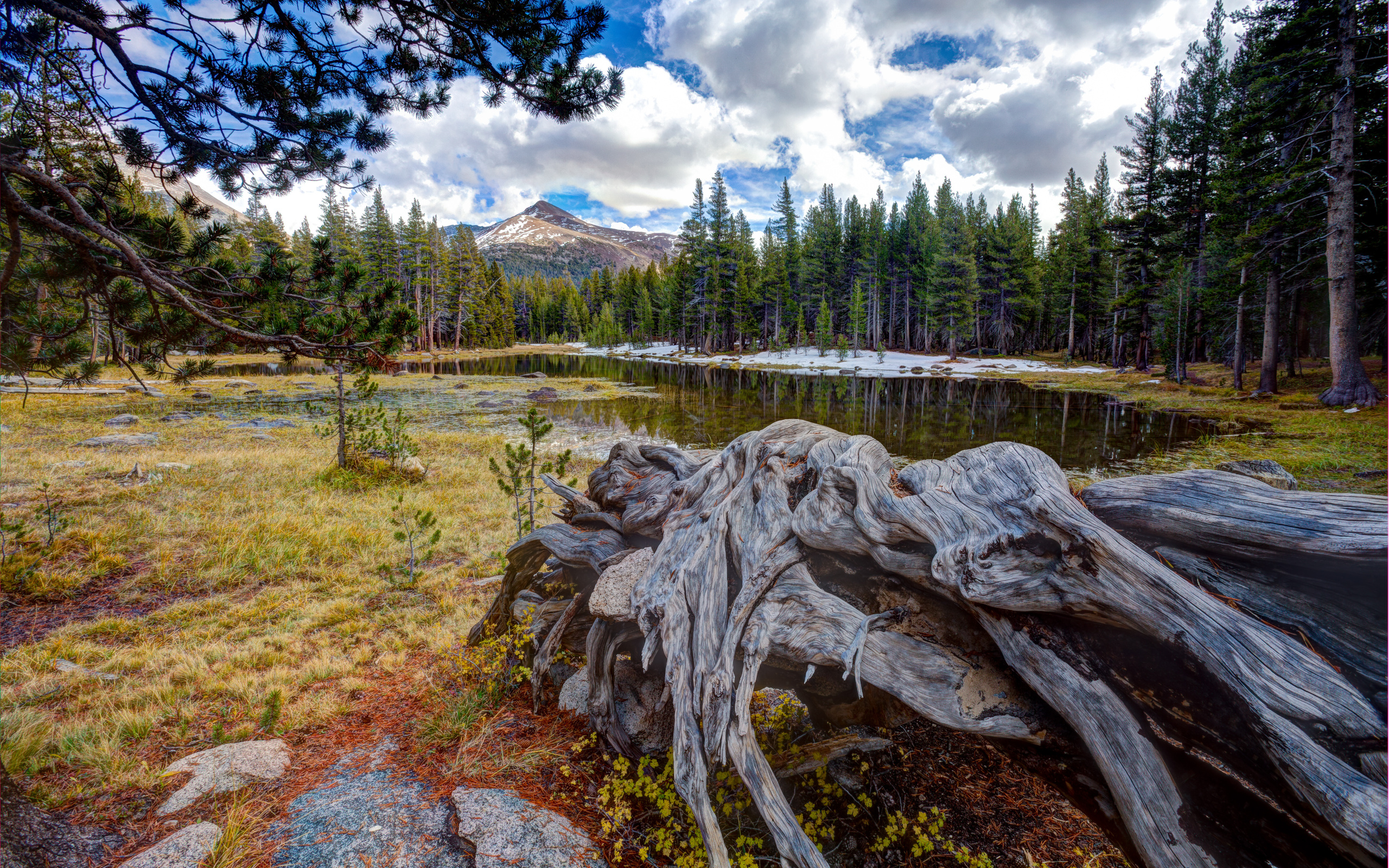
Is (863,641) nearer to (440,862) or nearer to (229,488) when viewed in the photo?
(440,862)

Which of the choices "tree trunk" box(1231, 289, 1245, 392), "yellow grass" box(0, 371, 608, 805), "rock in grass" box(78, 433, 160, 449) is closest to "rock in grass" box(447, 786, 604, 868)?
"yellow grass" box(0, 371, 608, 805)

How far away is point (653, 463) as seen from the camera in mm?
5531

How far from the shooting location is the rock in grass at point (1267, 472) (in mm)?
4215

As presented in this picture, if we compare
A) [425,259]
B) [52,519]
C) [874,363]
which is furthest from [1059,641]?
[425,259]

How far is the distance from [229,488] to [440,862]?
428 inches

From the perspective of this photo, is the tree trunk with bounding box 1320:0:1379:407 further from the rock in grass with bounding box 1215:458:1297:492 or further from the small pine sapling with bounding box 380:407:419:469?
the small pine sapling with bounding box 380:407:419:469

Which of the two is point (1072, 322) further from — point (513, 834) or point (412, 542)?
point (513, 834)

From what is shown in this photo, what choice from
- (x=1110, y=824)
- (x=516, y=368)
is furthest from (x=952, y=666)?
(x=516, y=368)

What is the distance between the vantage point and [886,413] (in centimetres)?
2192

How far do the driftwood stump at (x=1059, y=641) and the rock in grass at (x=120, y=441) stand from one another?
55.9ft

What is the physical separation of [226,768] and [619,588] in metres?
2.52

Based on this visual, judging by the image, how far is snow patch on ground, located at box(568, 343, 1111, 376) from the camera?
138ft

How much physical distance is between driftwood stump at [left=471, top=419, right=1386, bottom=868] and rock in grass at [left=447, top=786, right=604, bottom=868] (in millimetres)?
638

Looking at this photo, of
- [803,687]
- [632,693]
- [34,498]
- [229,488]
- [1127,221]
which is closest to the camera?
[803,687]
